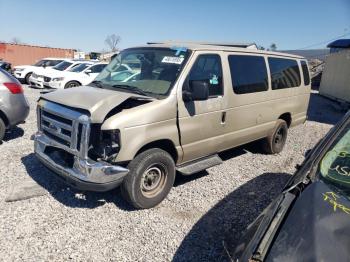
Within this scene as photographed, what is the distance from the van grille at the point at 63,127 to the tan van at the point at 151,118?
0.01 m

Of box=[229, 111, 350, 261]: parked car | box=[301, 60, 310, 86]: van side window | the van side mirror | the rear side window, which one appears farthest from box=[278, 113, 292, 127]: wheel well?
box=[229, 111, 350, 261]: parked car

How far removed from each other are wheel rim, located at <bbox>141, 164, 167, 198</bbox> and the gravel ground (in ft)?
0.79

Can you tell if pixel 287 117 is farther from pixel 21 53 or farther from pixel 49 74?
pixel 21 53

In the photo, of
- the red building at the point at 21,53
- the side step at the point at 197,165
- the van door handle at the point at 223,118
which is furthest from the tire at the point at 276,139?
the red building at the point at 21,53

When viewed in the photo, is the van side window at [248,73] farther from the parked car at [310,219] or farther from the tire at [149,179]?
the parked car at [310,219]

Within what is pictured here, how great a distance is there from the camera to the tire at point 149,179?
145 inches

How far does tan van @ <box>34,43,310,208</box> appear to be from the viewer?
350cm

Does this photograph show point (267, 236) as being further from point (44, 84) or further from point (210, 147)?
point (44, 84)

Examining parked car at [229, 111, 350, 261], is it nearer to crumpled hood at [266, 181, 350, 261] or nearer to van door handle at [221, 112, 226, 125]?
crumpled hood at [266, 181, 350, 261]

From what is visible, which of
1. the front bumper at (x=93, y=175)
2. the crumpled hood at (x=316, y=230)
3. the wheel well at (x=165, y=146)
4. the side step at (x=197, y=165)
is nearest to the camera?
the crumpled hood at (x=316, y=230)

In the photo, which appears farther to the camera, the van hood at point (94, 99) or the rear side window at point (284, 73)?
the rear side window at point (284, 73)

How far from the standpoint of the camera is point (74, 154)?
358cm

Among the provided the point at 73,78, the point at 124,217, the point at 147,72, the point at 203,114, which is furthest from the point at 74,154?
the point at 73,78

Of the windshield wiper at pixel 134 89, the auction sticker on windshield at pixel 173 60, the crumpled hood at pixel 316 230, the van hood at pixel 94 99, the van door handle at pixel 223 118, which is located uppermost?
the auction sticker on windshield at pixel 173 60
